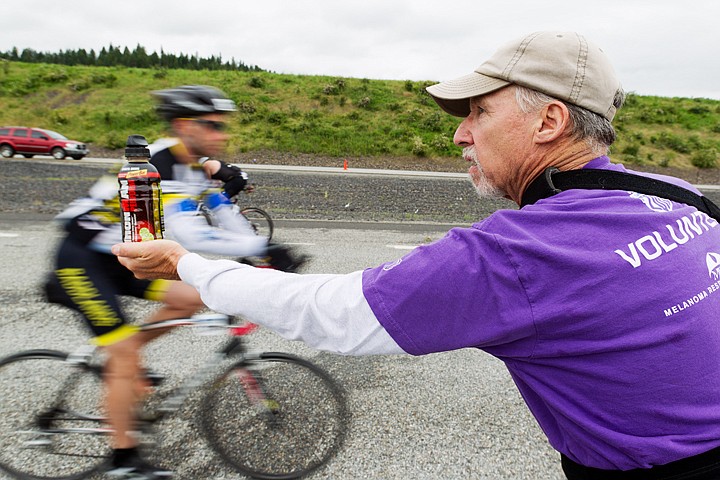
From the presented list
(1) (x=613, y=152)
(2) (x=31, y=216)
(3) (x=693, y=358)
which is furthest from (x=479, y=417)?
(1) (x=613, y=152)

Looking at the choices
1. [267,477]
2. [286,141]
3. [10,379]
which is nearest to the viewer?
[267,477]

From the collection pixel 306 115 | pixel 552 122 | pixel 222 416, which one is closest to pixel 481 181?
pixel 552 122

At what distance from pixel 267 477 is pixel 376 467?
648 mm

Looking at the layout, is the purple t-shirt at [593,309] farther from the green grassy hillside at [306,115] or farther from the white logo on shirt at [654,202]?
the green grassy hillside at [306,115]

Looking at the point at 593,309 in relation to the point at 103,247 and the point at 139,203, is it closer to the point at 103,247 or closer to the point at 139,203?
the point at 139,203

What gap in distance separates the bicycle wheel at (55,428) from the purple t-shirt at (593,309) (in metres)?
2.61

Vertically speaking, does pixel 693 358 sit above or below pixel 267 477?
above

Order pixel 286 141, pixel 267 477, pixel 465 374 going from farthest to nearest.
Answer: pixel 286 141 → pixel 465 374 → pixel 267 477

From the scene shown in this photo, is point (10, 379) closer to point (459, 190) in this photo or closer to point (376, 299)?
point (376, 299)

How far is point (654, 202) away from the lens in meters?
1.27

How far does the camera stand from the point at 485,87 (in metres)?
1.42

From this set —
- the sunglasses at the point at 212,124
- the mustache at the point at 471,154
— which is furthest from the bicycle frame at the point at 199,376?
the mustache at the point at 471,154

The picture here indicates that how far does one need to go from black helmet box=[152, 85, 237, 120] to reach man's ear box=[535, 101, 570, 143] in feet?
7.26

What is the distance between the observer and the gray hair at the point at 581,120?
1.34 metres
